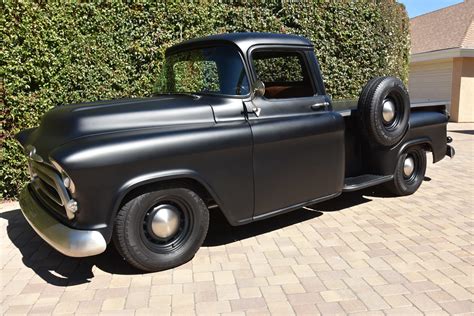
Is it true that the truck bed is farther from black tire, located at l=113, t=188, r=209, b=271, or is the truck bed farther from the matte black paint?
black tire, located at l=113, t=188, r=209, b=271

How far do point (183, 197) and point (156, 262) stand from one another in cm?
57

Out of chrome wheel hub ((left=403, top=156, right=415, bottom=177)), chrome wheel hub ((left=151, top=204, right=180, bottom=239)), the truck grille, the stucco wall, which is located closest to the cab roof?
chrome wheel hub ((left=151, top=204, right=180, bottom=239))

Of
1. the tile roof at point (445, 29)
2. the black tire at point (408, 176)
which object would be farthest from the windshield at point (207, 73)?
the tile roof at point (445, 29)

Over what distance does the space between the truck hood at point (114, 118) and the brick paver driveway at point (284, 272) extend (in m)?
1.09

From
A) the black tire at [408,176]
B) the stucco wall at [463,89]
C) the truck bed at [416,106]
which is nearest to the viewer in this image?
the truck bed at [416,106]

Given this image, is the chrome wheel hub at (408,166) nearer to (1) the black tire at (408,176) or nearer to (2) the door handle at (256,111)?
(1) the black tire at (408,176)

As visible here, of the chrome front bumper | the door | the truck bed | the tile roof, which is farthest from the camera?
the tile roof

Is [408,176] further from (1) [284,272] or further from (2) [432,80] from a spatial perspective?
(2) [432,80]

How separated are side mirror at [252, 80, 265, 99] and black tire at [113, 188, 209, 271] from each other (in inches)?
42.5

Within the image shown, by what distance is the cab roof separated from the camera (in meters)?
3.62

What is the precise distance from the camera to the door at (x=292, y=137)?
144 inches

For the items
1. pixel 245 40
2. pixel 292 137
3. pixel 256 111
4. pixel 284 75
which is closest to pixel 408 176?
pixel 284 75

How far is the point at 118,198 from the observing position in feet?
9.57

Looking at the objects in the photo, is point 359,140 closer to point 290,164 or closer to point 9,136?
point 290,164
